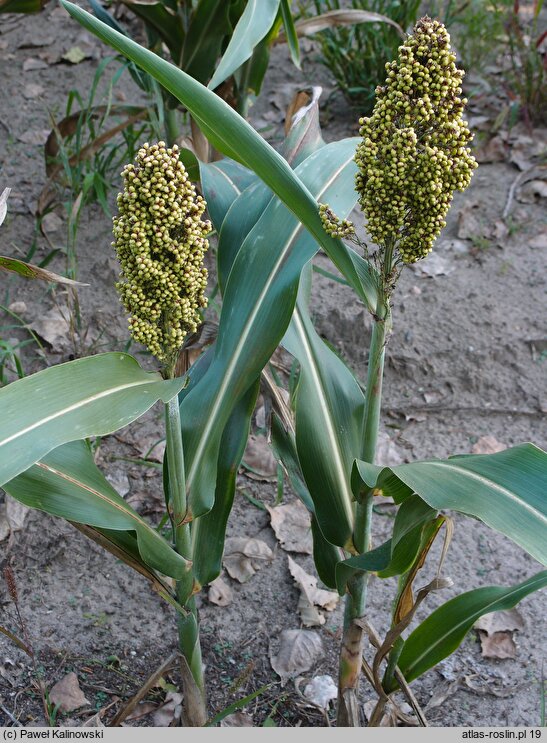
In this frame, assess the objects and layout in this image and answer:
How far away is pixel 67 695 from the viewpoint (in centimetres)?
200

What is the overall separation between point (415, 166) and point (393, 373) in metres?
1.87

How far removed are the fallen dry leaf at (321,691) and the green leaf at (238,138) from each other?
1.17 metres

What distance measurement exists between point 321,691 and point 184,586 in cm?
65

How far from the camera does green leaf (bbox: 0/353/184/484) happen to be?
3.91 feet

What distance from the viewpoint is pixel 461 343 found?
3113mm

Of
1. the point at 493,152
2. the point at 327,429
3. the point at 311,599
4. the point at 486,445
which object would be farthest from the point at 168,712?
the point at 493,152

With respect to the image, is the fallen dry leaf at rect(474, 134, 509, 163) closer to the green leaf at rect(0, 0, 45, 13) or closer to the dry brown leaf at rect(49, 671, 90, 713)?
the green leaf at rect(0, 0, 45, 13)

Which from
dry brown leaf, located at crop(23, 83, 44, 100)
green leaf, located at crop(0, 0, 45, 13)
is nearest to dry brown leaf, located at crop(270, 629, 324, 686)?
green leaf, located at crop(0, 0, 45, 13)

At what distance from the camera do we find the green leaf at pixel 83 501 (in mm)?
1516

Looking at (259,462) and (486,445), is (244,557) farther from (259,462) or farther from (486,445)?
(486,445)

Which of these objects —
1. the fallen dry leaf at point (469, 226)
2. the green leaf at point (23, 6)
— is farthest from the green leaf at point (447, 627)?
the green leaf at point (23, 6)

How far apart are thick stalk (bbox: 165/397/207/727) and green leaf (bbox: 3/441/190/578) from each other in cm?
5

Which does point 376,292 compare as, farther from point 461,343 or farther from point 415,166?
point 461,343

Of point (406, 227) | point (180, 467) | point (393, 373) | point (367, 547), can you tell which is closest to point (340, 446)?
point (367, 547)
